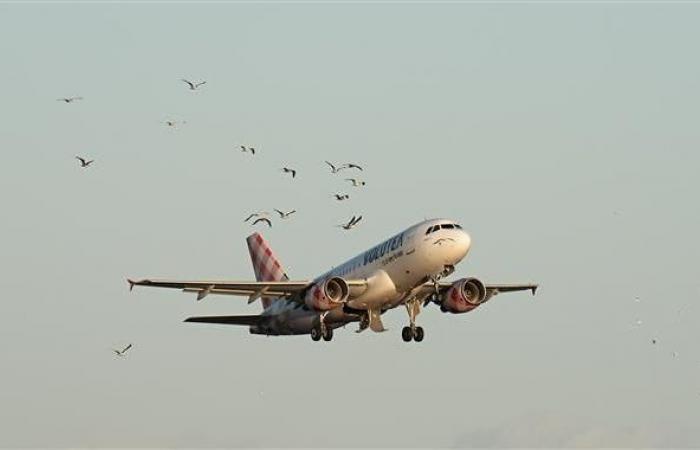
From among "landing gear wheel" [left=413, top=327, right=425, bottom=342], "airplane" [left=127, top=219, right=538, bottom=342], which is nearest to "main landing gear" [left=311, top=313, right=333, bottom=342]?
"airplane" [left=127, top=219, right=538, bottom=342]

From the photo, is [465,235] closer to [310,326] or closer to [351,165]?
[351,165]

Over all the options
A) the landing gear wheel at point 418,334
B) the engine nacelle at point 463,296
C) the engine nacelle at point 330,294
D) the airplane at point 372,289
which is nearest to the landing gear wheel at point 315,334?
the airplane at point 372,289

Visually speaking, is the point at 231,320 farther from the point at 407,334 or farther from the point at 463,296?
the point at 463,296

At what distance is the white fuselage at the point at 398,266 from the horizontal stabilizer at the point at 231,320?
464 cm

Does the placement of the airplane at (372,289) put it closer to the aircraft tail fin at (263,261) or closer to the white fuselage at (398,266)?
the white fuselage at (398,266)

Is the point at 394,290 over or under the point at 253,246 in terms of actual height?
under

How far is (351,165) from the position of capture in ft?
313

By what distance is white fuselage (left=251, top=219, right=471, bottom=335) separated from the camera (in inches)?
3792

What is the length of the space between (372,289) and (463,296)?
6.62 m

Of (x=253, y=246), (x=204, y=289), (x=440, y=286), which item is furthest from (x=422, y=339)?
(x=253, y=246)

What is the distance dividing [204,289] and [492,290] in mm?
19136

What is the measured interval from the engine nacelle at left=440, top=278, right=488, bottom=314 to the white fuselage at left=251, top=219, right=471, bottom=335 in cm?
321

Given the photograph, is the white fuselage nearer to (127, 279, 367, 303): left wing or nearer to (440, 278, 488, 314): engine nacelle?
(127, 279, 367, 303): left wing

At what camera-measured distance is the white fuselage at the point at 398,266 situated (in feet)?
316
